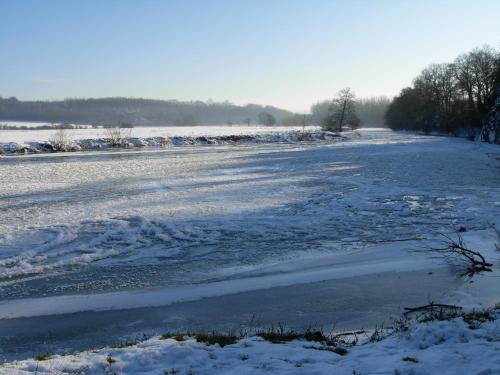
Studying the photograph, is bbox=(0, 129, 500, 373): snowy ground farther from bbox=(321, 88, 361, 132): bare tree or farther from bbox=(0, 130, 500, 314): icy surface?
bbox=(321, 88, 361, 132): bare tree

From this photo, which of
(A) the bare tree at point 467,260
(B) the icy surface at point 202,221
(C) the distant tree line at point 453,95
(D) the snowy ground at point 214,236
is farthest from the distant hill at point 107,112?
(A) the bare tree at point 467,260

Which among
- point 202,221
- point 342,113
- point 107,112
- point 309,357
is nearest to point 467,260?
point 309,357

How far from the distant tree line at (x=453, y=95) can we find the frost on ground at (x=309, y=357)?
196 feet

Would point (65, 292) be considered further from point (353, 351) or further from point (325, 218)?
point (325, 218)

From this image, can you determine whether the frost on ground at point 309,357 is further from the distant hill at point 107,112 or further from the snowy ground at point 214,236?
the distant hill at point 107,112

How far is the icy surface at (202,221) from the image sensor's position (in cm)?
892

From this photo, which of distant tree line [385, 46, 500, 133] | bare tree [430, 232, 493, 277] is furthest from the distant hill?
bare tree [430, 232, 493, 277]

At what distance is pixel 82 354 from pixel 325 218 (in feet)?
29.8

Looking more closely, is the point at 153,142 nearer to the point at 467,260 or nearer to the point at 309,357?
the point at 467,260

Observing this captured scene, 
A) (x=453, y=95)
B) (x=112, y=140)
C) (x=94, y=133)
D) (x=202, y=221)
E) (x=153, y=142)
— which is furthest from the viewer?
(x=453, y=95)

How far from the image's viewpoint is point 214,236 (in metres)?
11.2

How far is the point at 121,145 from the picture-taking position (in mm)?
46719

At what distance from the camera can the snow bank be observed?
40.1 metres

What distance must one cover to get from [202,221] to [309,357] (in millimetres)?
8135
